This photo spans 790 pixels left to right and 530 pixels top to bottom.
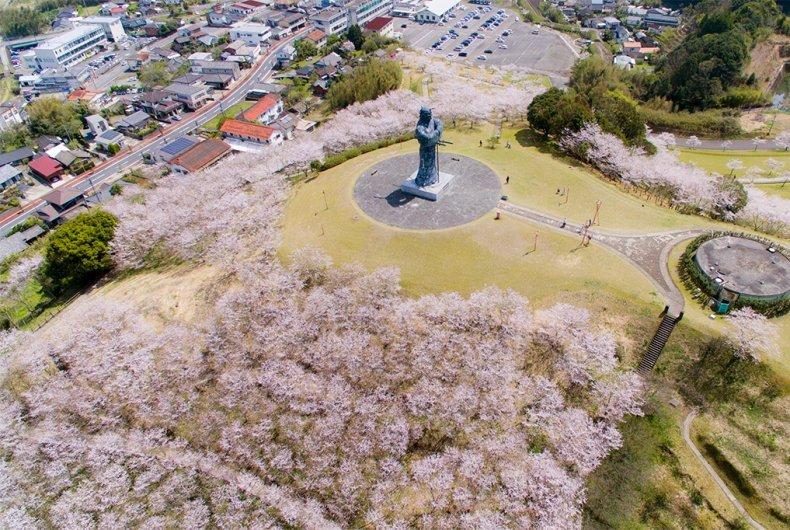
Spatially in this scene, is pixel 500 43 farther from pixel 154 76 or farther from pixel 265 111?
pixel 154 76

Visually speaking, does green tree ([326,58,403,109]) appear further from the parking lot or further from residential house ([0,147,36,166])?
residential house ([0,147,36,166])

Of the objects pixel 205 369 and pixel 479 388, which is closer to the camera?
pixel 479 388

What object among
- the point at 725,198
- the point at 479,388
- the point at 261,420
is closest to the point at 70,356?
the point at 261,420

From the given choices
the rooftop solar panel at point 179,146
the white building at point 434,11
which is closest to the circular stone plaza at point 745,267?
the rooftop solar panel at point 179,146

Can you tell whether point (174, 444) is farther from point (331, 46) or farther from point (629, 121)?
point (331, 46)

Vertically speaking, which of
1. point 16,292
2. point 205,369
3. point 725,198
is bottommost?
point 16,292

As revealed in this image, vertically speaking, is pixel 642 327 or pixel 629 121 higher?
pixel 629 121

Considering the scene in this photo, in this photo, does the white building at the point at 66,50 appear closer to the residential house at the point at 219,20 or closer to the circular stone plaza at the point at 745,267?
the residential house at the point at 219,20
